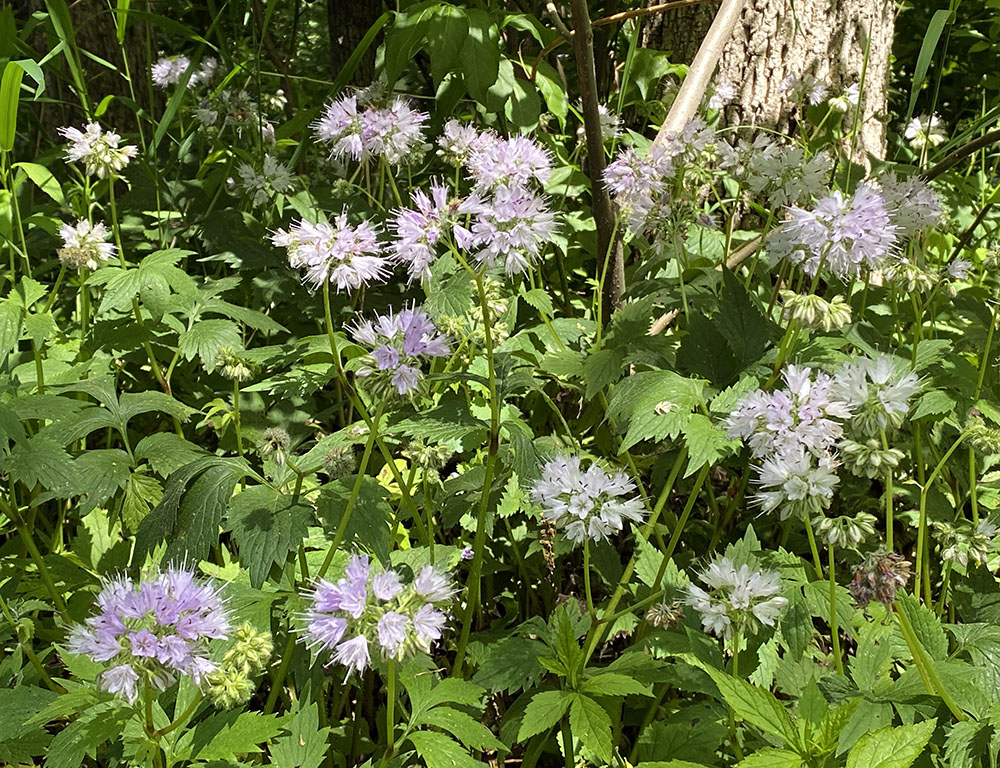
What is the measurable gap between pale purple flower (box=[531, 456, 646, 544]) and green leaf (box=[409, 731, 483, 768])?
411mm

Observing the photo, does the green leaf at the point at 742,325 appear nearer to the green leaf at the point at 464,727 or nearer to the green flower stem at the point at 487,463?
the green flower stem at the point at 487,463

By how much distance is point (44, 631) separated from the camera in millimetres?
1915

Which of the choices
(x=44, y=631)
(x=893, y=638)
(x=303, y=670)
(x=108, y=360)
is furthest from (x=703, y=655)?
(x=108, y=360)

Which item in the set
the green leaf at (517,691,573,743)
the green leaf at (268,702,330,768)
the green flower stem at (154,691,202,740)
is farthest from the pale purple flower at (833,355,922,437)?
the green flower stem at (154,691,202,740)

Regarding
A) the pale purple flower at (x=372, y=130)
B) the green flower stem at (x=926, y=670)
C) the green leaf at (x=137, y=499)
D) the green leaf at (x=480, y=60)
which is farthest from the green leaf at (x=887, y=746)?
the green leaf at (x=480, y=60)

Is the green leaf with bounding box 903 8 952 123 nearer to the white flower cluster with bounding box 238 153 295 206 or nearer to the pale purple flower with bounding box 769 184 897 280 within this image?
the pale purple flower with bounding box 769 184 897 280

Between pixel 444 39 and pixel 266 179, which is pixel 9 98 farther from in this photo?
pixel 444 39

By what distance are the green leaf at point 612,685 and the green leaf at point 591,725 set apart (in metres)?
0.02

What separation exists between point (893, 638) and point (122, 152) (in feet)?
7.76

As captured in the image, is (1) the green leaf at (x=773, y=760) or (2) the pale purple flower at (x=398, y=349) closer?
(1) the green leaf at (x=773, y=760)

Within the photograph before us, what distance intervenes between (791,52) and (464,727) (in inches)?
→ 99.9

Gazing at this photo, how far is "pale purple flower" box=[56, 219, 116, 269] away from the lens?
2.39m

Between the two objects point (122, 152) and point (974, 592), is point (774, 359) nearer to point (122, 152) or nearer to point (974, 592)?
point (974, 592)

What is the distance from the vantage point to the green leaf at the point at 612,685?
149 cm
